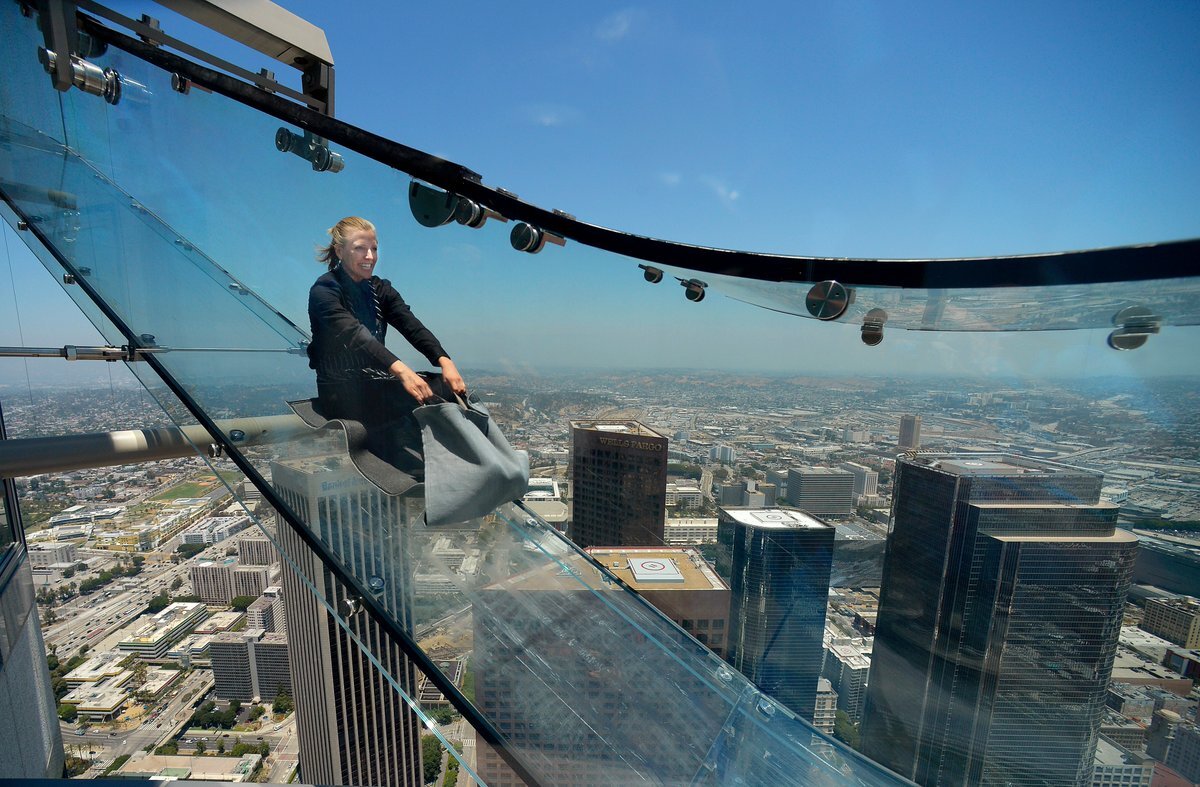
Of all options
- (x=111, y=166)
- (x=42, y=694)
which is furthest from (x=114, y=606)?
(x=111, y=166)

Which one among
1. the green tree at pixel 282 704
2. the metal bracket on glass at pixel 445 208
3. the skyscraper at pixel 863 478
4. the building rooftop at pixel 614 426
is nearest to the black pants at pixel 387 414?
the metal bracket on glass at pixel 445 208

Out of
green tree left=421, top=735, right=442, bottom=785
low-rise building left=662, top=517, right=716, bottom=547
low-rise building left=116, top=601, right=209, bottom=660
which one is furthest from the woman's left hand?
low-rise building left=116, top=601, right=209, bottom=660

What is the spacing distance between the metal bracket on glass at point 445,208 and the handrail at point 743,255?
16 mm

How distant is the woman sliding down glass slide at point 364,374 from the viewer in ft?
3.89

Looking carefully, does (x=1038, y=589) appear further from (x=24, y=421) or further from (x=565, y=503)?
(x=24, y=421)

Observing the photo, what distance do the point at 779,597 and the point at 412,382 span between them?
4.80ft

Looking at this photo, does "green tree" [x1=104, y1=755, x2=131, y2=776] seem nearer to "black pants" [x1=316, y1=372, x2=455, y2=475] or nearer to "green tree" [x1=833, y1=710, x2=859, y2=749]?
"black pants" [x1=316, y1=372, x2=455, y2=475]

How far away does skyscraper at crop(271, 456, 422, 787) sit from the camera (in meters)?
1.17

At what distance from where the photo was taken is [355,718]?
104 inches

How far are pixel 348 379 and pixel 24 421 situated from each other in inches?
102

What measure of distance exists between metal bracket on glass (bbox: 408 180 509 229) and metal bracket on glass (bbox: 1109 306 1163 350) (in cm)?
115

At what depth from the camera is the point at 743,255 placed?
3.03ft

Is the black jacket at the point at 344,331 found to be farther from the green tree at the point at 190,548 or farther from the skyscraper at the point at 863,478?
the green tree at the point at 190,548

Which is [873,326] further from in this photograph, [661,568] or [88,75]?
[88,75]
